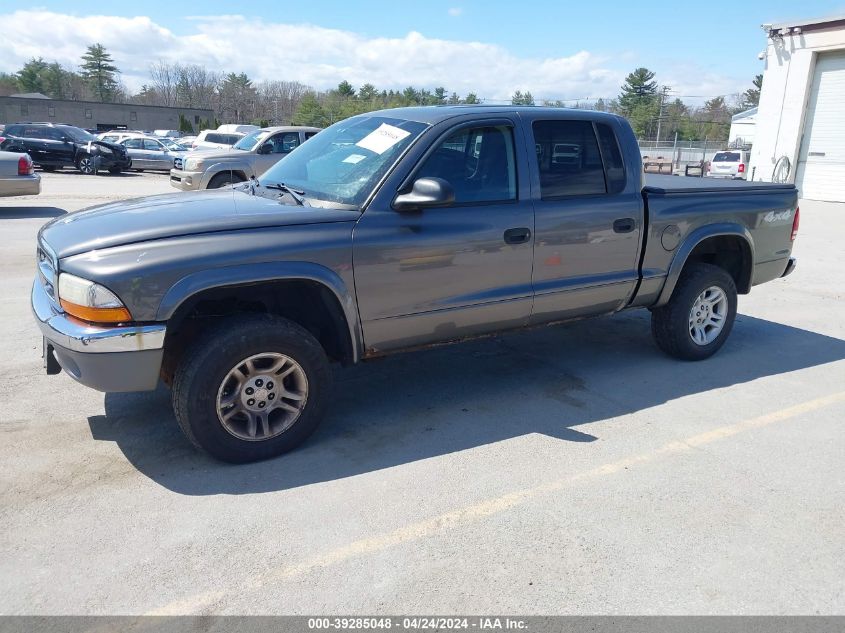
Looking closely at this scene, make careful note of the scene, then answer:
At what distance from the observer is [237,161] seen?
560 inches

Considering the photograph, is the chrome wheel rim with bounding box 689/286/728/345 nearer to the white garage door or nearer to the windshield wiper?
the windshield wiper

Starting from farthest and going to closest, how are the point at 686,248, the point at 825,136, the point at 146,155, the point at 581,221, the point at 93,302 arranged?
the point at 146,155
the point at 825,136
the point at 686,248
the point at 581,221
the point at 93,302

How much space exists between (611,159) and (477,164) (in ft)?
3.79

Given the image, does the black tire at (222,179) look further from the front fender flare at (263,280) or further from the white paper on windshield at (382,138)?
the front fender flare at (263,280)

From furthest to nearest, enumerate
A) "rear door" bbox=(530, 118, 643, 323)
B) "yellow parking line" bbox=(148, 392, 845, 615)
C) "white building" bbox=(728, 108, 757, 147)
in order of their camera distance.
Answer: "white building" bbox=(728, 108, 757, 147)
"rear door" bbox=(530, 118, 643, 323)
"yellow parking line" bbox=(148, 392, 845, 615)

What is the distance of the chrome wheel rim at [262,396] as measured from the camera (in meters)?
3.66

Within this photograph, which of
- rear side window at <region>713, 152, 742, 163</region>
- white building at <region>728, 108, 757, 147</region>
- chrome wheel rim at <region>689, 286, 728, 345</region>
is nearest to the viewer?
chrome wheel rim at <region>689, 286, 728, 345</region>

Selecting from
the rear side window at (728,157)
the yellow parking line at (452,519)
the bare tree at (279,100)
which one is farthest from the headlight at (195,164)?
the bare tree at (279,100)

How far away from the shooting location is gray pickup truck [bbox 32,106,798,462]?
134 inches

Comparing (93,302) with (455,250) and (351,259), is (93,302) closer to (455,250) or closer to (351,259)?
Answer: (351,259)

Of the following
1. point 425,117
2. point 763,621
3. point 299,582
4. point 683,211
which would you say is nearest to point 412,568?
point 299,582

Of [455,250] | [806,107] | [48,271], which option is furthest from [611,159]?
[806,107]

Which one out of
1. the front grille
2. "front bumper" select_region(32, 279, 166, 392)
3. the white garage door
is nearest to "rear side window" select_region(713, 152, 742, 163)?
the white garage door

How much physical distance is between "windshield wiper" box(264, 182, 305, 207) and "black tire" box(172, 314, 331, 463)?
768mm
